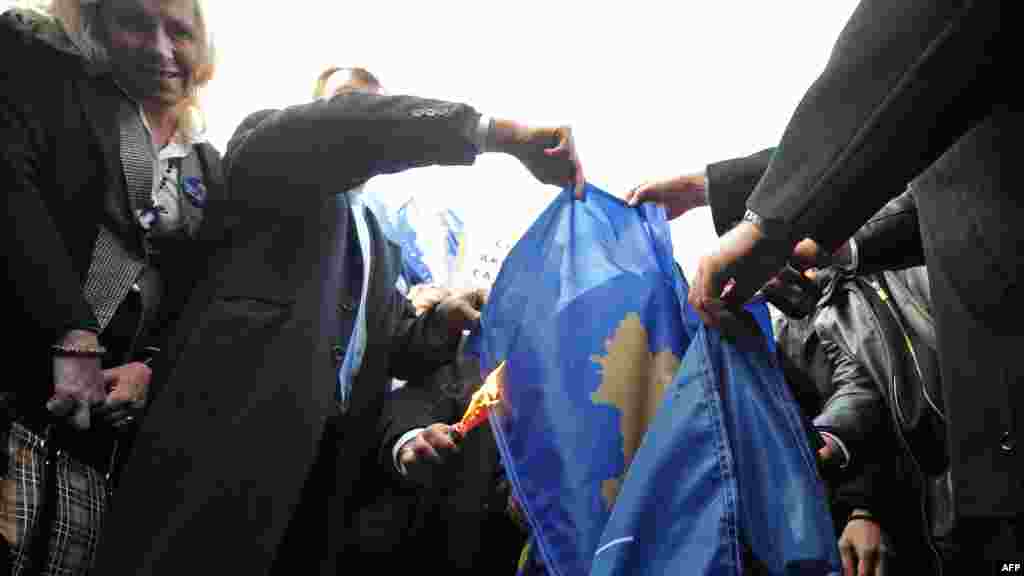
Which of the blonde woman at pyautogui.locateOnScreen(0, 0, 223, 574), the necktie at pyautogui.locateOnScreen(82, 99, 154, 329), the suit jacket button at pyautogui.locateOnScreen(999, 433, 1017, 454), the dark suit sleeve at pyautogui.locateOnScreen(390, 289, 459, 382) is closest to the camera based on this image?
the suit jacket button at pyautogui.locateOnScreen(999, 433, 1017, 454)

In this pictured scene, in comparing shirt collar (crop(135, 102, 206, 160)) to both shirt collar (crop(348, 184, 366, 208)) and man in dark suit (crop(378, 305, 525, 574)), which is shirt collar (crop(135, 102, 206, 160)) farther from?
man in dark suit (crop(378, 305, 525, 574))

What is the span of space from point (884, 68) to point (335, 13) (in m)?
1.90

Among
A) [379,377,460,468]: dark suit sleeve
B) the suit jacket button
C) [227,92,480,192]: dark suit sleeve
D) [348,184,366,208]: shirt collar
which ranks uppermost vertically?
[227,92,480,192]: dark suit sleeve

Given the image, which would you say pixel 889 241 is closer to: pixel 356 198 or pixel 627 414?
pixel 627 414

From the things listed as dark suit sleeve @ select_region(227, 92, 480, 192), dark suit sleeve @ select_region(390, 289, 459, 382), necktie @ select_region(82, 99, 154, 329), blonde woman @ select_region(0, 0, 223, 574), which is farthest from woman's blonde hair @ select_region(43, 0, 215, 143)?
dark suit sleeve @ select_region(390, 289, 459, 382)

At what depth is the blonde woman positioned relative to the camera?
2.96 feet

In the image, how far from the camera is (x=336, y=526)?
3.87ft

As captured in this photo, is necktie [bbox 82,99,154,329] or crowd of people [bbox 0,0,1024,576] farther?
necktie [bbox 82,99,154,329]

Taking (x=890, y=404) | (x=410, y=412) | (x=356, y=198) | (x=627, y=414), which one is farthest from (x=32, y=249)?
(x=890, y=404)

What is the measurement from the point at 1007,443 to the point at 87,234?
112 cm

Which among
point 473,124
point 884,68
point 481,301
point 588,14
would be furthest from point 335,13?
point 884,68

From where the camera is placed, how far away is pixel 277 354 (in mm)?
1015

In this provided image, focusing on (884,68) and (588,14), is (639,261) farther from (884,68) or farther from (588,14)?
(588,14)

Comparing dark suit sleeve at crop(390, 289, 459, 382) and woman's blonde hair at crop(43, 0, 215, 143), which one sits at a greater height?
woman's blonde hair at crop(43, 0, 215, 143)
